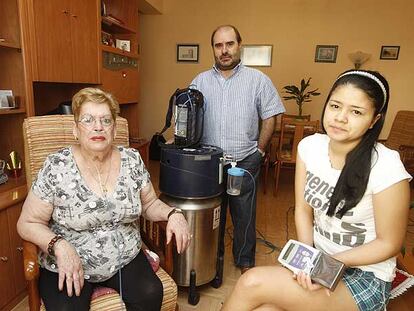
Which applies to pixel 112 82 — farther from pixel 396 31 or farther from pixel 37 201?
pixel 396 31

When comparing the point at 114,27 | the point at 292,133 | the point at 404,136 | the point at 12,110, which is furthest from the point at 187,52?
the point at 12,110

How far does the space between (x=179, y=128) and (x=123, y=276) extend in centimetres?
84

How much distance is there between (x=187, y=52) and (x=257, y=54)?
1.05 m

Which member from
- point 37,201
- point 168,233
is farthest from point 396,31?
point 37,201

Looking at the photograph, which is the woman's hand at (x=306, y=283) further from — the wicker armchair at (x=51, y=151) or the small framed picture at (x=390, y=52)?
the small framed picture at (x=390, y=52)

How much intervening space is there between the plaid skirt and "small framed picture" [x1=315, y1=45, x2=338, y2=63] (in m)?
3.92

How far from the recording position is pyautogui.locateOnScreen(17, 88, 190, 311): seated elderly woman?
1102mm

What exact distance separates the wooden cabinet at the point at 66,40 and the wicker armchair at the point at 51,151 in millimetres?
566

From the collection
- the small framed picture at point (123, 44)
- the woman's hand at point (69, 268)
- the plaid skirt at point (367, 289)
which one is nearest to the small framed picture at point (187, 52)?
the small framed picture at point (123, 44)

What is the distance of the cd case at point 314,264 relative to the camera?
89cm

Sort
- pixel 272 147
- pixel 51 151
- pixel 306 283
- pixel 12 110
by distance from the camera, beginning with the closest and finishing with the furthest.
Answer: pixel 306 283, pixel 51 151, pixel 12 110, pixel 272 147

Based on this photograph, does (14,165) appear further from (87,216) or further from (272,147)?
(272,147)

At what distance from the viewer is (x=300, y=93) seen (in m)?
4.17

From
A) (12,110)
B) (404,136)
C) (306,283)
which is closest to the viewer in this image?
(306,283)
